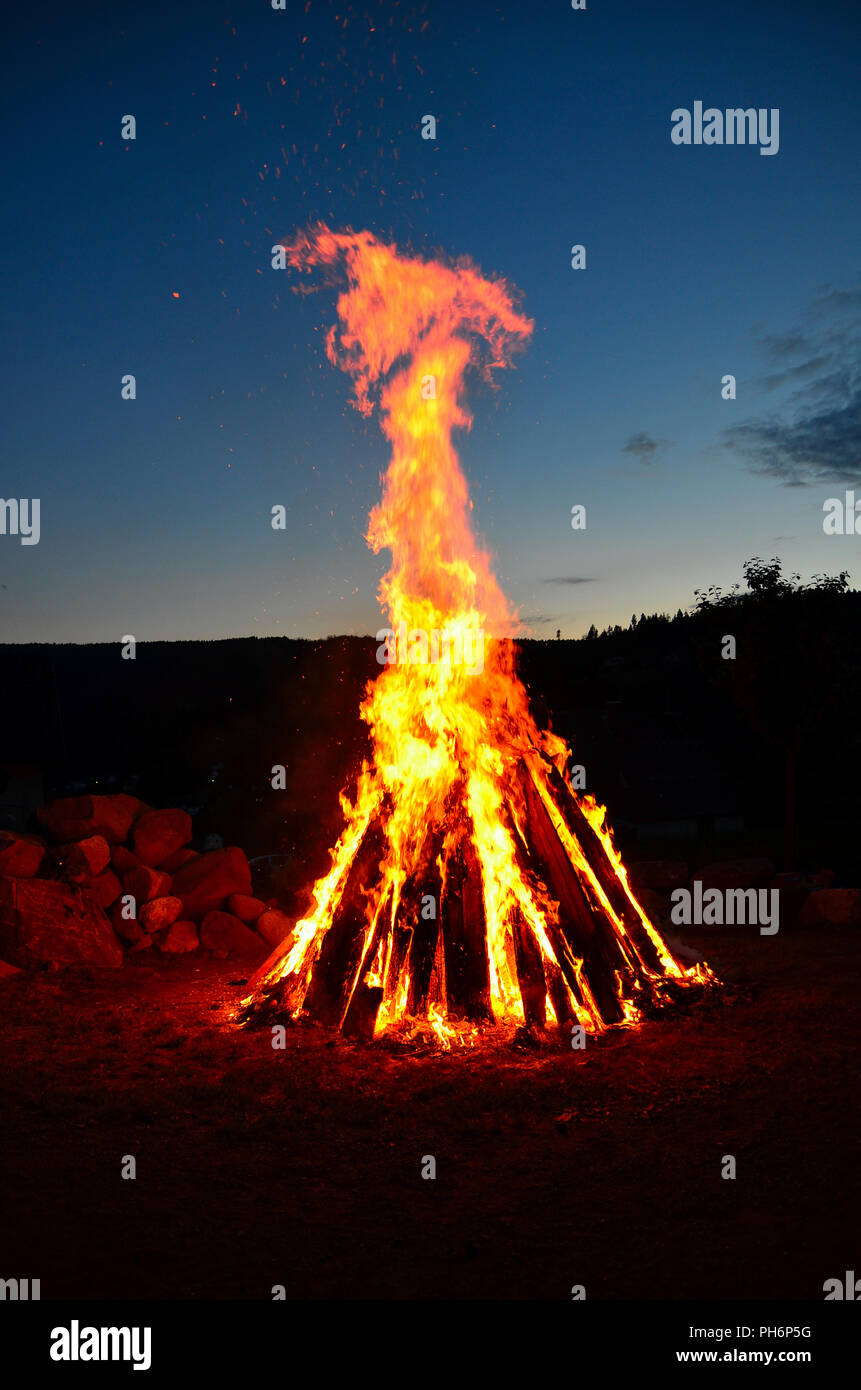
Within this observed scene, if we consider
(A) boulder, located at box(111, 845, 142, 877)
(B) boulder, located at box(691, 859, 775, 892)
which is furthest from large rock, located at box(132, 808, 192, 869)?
(B) boulder, located at box(691, 859, 775, 892)

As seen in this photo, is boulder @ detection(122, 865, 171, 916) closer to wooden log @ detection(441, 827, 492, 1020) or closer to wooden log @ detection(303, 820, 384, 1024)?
wooden log @ detection(303, 820, 384, 1024)

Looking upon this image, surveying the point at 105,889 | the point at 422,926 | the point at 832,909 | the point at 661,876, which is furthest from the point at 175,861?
the point at 832,909

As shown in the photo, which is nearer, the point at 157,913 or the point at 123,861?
the point at 157,913

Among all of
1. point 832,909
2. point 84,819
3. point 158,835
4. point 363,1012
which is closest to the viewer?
point 363,1012

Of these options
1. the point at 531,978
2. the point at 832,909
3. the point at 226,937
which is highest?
the point at 531,978

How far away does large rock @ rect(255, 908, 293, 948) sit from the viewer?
1085cm

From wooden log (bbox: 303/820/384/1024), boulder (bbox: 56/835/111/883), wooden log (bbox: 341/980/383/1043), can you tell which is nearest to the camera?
wooden log (bbox: 341/980/383/1043)

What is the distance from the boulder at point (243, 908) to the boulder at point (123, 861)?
1.12 meters

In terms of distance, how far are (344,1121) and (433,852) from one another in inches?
99.6

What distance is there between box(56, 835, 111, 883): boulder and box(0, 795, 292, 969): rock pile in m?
0.01

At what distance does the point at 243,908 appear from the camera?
11.0 meters

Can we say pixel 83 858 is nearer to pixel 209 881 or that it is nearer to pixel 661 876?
pixel 209 881

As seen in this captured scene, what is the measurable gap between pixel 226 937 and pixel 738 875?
6.75m
